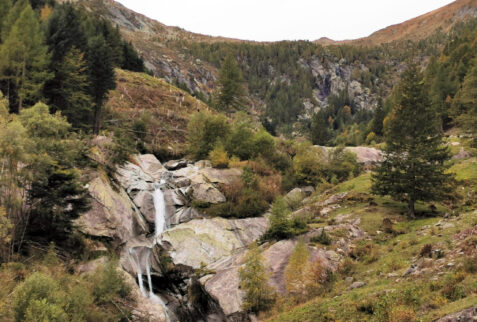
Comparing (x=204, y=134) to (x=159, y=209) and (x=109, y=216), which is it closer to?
(x=159, y=209)

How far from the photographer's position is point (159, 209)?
35.7 metres

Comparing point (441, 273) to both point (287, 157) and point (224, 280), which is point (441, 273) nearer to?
point (224, 280)

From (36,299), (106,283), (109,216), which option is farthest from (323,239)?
(109,216)

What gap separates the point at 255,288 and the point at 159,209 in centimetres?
1982

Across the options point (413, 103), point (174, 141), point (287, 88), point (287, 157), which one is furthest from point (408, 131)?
point (287, 88)

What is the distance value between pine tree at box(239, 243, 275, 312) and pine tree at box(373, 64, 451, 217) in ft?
50.6

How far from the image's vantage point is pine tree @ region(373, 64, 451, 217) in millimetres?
25766

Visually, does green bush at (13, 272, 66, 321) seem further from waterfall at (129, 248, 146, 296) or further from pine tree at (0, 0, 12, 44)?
pine tree at (0, 0, 12, 44)

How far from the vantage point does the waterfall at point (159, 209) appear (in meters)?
34.0

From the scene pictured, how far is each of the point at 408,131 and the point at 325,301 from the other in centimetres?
1883

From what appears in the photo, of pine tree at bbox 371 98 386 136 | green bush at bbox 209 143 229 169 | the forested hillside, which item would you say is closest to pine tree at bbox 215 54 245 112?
the forested hillside

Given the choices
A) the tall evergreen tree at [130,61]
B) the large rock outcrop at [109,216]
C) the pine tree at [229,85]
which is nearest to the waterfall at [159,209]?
the large rock outcrop at [109,216]

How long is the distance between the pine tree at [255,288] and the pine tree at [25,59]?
3194 centimetres

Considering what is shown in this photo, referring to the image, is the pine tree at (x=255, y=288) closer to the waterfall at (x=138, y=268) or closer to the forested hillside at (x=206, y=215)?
the forested hillside at (x=206, y=215)
